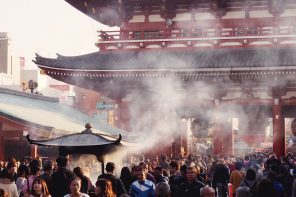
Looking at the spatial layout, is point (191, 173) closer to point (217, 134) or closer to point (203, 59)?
point (217, 134)

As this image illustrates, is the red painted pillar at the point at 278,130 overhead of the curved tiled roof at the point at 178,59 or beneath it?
beneath

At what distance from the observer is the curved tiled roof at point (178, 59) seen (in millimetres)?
22453

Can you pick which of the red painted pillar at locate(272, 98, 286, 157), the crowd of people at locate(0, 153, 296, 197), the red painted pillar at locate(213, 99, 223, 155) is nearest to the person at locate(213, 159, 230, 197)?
the crowd of people at locate(0, 153, 296, 197)

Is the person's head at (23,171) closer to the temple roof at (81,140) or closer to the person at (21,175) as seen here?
the person at (21,175)

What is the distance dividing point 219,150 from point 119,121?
15.2ft

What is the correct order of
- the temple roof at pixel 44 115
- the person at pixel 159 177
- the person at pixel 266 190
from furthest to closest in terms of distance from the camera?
1. the temple roof at pixel 44 115
2. the person at pixel 159 177
3. the person at pixel 266 190

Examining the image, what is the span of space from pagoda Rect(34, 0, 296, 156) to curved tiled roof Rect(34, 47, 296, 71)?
1.6 inches

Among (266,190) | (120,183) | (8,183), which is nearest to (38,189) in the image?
(8,183)

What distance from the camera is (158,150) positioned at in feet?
78.4

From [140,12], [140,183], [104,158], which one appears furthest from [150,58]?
[140,183]

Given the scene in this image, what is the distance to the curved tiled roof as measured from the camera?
2245 cm

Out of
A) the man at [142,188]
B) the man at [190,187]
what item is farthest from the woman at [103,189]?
the man at [142,188]

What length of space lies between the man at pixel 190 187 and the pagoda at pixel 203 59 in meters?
13.8

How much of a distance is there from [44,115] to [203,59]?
722 centimetres
